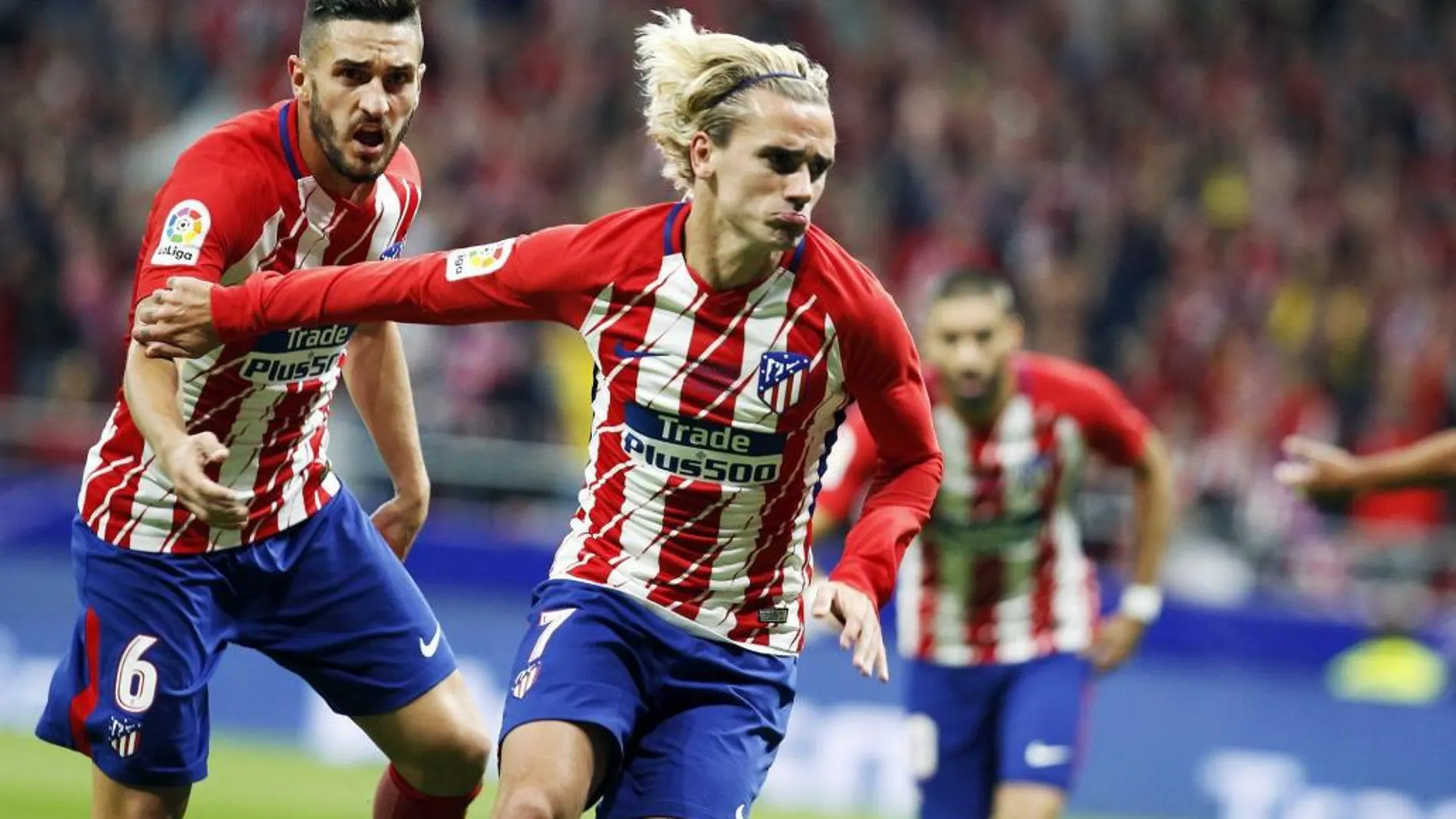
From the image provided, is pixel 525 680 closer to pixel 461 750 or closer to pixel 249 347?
pixel 461 750

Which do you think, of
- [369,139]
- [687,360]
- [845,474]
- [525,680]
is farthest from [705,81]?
[845,474]

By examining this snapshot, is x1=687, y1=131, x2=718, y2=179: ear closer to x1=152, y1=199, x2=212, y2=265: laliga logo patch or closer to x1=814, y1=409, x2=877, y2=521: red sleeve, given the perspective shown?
x1=152, y1=199, x2=212, y2=265: laliga logo patch

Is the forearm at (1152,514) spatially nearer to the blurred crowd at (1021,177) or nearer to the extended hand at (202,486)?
the extended hand at (202,486)

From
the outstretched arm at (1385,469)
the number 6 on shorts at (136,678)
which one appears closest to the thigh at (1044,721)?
the outstretched arm at (1385,469)

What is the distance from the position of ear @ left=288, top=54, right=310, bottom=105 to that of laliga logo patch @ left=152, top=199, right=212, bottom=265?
17.5 inches

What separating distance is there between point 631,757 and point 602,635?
12.1 inches

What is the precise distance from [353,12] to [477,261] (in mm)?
837

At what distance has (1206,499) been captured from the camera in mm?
13812

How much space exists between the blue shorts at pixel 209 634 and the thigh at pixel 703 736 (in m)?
1.02

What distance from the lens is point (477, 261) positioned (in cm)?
532

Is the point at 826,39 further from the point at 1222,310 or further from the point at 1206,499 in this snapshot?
the point at 1206,499

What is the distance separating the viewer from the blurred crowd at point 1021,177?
48.6 ft

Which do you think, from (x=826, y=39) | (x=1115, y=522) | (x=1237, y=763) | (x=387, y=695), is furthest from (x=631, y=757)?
(x=826, y=39)

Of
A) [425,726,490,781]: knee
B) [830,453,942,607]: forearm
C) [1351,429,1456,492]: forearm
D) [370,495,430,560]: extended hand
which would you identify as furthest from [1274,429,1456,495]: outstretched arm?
[370,495,430,560]: extended hand
